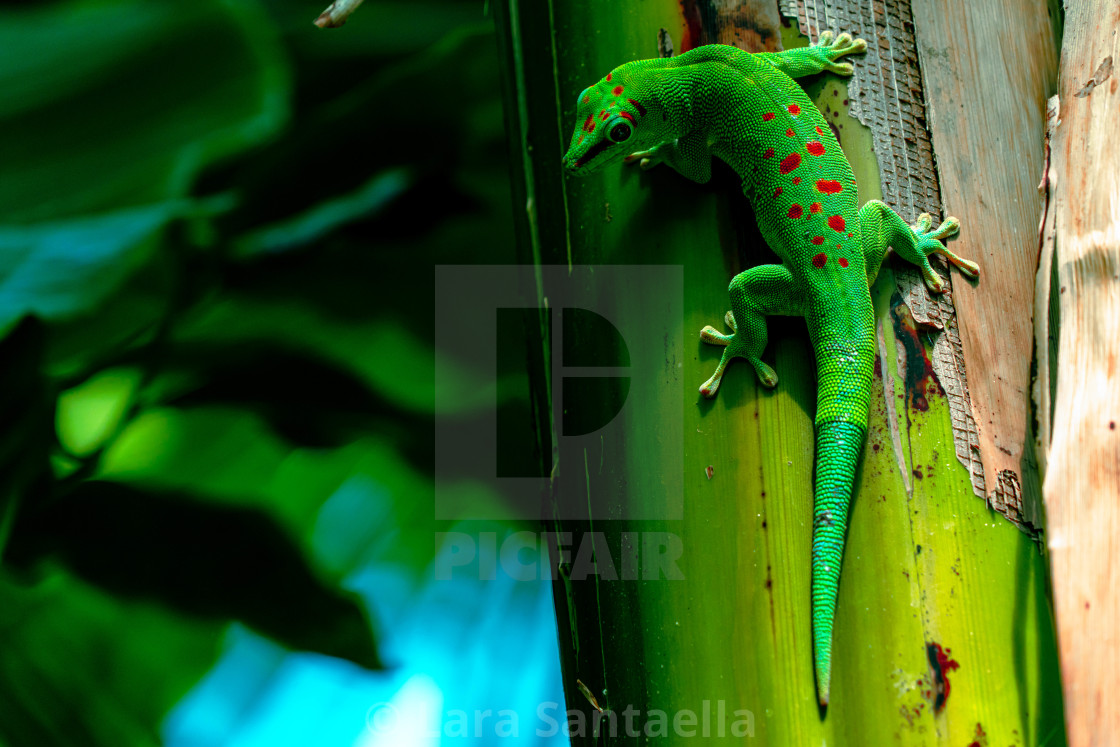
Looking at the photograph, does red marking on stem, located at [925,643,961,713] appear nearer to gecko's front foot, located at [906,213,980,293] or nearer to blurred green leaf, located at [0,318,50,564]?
gecko's front foot, located at [906,213,980,293]

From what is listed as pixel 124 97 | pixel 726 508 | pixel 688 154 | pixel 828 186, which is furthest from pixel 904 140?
pixel 124 97

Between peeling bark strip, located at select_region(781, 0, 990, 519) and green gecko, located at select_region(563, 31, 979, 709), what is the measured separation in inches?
0.9

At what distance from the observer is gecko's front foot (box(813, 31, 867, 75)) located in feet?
3.04

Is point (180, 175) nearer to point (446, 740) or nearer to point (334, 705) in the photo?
point (334, 705)

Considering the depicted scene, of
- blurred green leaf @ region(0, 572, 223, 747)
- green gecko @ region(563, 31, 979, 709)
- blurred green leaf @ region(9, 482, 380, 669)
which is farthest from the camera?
blurred green leaf @ region(9, 482, 380, 669)

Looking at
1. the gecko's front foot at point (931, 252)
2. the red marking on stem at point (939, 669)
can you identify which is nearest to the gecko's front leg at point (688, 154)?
the gecko's front foot at point (931, 252)

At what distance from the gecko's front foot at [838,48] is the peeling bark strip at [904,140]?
0.01 m

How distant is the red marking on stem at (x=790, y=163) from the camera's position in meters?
0.91

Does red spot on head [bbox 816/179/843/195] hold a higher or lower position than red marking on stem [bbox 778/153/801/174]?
lower

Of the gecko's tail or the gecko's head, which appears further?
the gecko's head

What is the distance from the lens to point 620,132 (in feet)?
3.14


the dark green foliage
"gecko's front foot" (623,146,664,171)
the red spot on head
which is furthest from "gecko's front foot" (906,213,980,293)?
the dark green foliage

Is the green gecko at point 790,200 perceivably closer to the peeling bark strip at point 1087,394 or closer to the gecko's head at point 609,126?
the gecko's head at point 609,126

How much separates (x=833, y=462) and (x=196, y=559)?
153cm
